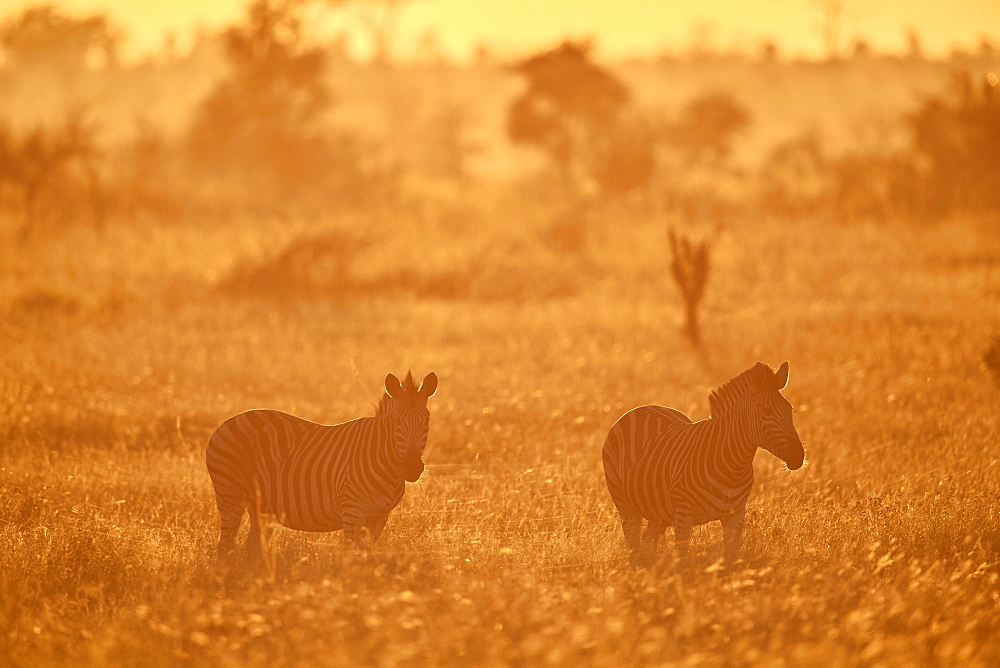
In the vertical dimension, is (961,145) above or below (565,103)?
below

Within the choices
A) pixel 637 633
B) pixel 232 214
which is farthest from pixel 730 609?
pixel 232 214

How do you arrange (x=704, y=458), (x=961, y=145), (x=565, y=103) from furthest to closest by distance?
(x=565, y=103), (x=961, y=145), (x=704, y=458)

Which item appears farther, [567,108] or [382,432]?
[567,108]

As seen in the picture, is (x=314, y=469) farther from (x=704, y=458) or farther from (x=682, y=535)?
(x=704, y=458)

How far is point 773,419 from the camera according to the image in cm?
669

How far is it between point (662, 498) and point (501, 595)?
1333 mm

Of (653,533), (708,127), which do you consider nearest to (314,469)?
(653,533)

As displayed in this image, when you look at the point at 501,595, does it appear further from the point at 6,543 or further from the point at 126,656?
the point at 6,543

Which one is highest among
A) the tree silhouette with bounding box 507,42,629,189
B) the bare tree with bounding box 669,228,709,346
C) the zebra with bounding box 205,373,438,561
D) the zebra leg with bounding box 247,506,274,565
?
the tree silhouette with bounding box 507,42,629,189

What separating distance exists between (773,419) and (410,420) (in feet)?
7.77

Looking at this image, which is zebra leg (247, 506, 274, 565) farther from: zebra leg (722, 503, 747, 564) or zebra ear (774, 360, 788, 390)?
zebra ear (774, 360, 788, 390)

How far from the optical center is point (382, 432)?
701 cm

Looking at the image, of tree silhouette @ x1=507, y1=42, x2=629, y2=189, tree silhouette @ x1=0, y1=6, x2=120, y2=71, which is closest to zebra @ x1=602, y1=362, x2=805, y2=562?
tree silhouette @ x1=507, y1=42, x2=629, y2=189

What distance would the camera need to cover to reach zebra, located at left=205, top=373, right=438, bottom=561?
274 inches
